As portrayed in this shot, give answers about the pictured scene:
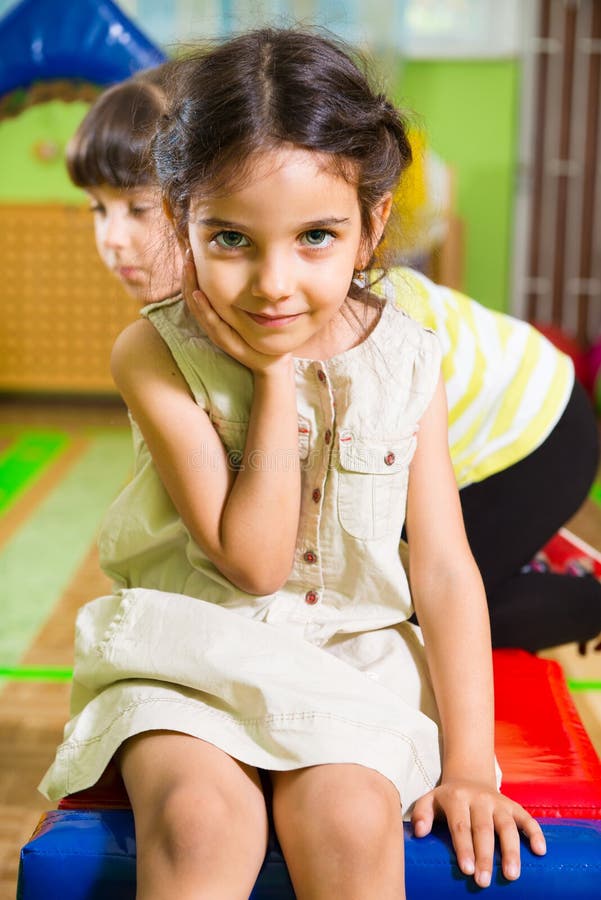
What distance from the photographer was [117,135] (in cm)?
113

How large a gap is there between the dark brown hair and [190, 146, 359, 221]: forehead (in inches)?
15.8

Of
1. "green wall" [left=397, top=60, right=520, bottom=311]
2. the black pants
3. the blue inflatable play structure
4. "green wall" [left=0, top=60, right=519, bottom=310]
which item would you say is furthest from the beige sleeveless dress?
"green wall" [left=397, top=60, right=520, bottom=311]

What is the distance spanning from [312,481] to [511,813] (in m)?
0.29

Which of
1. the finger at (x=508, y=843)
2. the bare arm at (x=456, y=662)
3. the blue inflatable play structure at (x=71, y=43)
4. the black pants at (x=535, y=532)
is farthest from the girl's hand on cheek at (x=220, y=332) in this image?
the blue inflatable play structure at (x=71, y=43)

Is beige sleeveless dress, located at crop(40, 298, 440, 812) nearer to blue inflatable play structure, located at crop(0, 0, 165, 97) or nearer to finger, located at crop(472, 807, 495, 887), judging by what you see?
finger, located at crop(472, 807, 495, 887)

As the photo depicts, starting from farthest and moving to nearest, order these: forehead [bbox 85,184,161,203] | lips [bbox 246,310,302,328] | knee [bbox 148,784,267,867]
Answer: forehead [bbox 85,184,161,203] → lips [bbox 246,310,302,328] → knee [bbox 148,784,267,867]

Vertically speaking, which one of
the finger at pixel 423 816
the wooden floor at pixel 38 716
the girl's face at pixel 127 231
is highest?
the girl's face at pixel 127 231

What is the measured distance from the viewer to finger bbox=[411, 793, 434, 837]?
0.69m

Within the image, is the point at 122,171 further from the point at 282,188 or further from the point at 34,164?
the point at 34,164

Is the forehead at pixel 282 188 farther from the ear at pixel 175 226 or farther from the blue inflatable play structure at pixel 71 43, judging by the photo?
the blue inflatable play structure at pixel 71 43

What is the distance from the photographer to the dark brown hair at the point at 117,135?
3.55 feet

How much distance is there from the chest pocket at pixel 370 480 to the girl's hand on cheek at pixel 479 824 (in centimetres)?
21

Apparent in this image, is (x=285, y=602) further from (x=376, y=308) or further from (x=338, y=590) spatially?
(x=376, y=308)

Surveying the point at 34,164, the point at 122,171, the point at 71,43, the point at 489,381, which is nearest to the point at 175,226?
the point at 122,171
